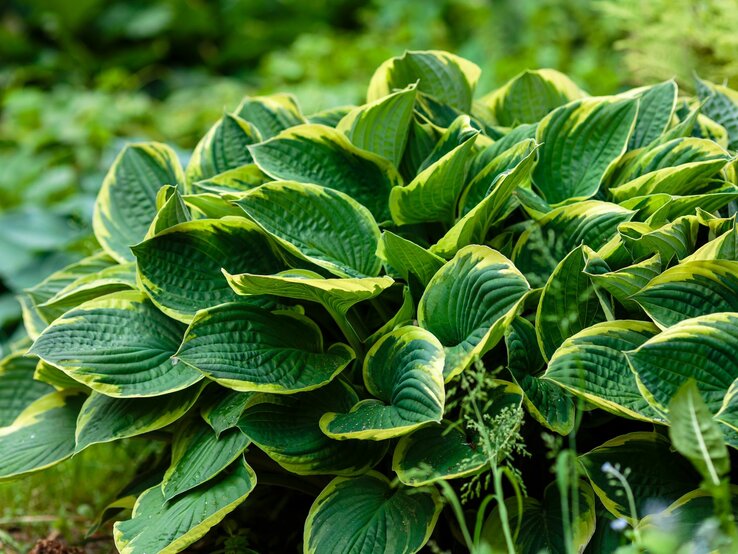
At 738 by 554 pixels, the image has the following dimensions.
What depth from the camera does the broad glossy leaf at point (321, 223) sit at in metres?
1.67

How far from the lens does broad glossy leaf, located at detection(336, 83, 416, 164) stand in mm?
1788

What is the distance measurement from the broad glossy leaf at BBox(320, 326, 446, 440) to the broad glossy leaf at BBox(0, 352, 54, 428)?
964 millimetres

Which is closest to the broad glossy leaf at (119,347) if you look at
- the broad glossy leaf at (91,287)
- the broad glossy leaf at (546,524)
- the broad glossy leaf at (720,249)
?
the broad glossy leaf at (91,287)

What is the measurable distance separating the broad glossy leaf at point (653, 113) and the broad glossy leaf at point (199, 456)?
1175mm

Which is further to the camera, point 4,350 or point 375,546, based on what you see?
point 4,350

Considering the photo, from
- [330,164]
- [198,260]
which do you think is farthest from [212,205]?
[330,164]

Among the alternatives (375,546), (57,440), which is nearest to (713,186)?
(375,546)

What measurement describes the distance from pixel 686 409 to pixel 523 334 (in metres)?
0.44

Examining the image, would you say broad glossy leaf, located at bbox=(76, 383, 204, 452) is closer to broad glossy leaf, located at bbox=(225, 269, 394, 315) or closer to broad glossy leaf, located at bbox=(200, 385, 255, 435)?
broad glossy leaf, located at bbox=(200, 385, 255, 435)

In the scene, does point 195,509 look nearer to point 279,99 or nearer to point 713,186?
point 279,99

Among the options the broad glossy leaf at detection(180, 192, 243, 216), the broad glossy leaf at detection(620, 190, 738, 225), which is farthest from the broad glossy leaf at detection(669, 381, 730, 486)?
the broad glossy leaf at detection(180, 192, 243, 216)

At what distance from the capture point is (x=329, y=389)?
1697 millimetres

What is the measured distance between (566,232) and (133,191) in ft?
3.70

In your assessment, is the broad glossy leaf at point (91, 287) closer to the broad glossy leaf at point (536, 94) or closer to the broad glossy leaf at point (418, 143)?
the broad glossy leaf at point (418, 143)
